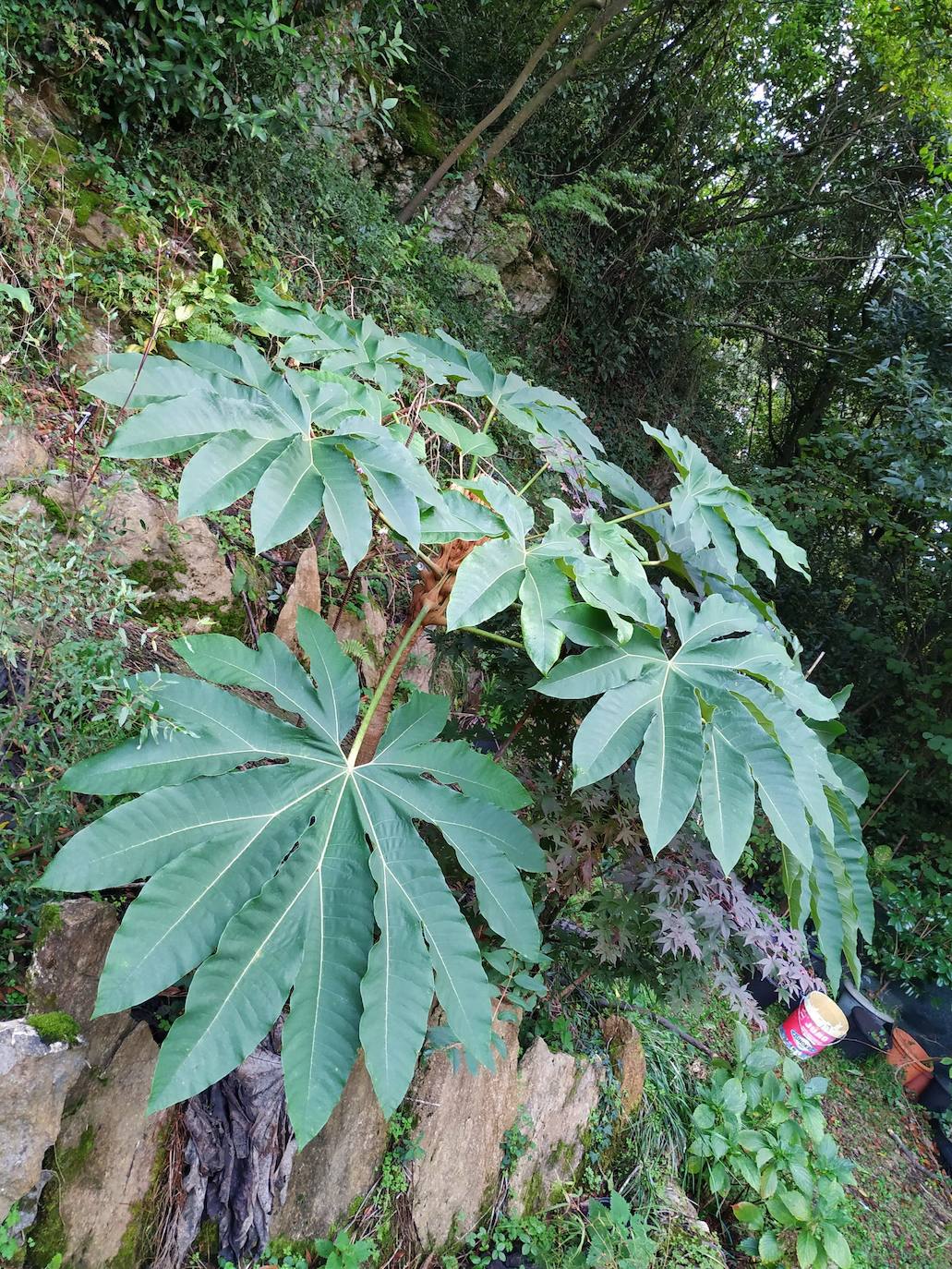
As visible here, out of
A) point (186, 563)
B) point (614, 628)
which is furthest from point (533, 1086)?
point (186, 563)

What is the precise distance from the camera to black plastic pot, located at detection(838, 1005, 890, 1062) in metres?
3.84

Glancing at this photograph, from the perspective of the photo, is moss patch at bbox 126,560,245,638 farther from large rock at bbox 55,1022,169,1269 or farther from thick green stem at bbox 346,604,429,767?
large rock at bbox 55,1022,169,1269

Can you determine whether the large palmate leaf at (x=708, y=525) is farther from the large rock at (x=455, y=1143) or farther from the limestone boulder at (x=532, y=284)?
the limestone boulder at (x=532, y=284)

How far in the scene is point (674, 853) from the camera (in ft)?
5.56

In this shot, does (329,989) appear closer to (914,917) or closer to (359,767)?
(359,767)

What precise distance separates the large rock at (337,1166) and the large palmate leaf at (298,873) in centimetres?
64

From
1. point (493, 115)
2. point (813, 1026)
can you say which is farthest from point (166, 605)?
point (493, 115)

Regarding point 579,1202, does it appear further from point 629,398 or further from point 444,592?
point 629,398

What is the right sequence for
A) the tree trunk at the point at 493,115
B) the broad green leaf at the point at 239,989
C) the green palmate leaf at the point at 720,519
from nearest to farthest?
the broad green leaf at the point at 239,989 → the green palmate leaf at the point at 720,519 → the tree trunk at the point at 493,115

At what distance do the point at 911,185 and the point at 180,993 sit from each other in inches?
322

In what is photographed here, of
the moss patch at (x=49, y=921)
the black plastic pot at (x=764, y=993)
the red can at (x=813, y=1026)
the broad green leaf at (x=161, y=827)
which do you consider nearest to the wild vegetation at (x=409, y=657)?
the broad green leaf at (x=161, y=827)

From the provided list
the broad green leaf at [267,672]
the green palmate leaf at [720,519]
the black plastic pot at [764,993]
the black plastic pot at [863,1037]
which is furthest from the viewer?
the black plastic pot at [863,1037]

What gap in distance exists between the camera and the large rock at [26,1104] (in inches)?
42.5

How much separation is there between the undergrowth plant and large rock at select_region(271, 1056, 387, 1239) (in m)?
0.65
